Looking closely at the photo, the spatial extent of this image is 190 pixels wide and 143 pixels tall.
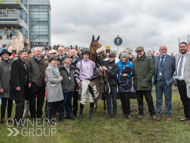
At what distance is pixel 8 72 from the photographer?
535 cm

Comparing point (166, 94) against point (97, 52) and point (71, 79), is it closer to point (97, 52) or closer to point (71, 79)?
point (97, 52)

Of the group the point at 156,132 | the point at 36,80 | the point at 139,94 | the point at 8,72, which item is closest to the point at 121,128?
the point at 156,132

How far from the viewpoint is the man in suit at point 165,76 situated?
547 cm

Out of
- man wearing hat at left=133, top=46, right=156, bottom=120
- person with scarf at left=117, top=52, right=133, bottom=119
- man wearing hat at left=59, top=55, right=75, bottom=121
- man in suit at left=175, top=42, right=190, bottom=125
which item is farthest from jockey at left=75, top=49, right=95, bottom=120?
man in suit at left=175, top=42, right=190, bottom=125

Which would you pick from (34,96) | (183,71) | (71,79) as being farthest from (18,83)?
(183,71)

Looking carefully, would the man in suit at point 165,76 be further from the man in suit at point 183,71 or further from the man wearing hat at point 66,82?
the man wearing hat at point 66,82

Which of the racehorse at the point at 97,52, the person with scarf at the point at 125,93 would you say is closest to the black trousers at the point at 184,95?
the person with scarf at the point at 125,93

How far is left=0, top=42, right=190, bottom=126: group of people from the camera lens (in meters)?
5.11

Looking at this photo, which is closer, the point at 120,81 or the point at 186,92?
the point at 186,92

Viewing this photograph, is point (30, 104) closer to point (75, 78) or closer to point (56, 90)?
point (56, 90)

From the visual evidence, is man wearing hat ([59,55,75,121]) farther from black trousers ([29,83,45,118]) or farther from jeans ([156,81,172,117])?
jeans ([156,81,172,117])

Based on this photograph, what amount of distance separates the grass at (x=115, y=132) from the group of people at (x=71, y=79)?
325mm

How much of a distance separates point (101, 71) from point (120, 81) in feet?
2.20

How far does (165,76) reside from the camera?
17.9 feet
